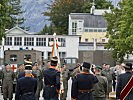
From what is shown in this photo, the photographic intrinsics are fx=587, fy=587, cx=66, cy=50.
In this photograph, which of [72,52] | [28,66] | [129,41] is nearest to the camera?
[28,66]

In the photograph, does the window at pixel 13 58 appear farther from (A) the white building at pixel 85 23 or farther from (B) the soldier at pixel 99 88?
(A) the white building at pixel 85 23

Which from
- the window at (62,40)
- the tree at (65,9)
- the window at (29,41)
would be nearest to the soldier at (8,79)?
the window at (62,40)

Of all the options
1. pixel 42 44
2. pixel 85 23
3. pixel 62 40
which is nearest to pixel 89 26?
pixel 85 23

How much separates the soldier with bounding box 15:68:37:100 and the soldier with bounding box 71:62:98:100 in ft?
3.69

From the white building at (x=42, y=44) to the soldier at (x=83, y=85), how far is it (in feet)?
226

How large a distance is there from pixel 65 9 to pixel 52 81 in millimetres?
93617

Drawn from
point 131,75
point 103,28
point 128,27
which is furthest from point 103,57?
point 131,75

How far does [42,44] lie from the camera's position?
8794 centimetres

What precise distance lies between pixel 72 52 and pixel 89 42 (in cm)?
769

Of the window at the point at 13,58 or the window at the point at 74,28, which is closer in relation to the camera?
the window at the point at 13,58

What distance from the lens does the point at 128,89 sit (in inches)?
643

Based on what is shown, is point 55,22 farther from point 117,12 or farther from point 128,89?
point 128,89

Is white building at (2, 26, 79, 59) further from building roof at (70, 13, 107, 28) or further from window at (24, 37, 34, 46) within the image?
building roof at (70, 13, 107, 28)

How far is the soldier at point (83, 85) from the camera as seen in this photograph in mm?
16141
